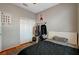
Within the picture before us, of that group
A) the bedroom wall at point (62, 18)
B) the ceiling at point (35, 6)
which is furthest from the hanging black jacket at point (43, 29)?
the ceiling at point (35, 6)

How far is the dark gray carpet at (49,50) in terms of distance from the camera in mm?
1352

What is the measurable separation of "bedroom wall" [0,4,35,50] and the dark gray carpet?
0.21 metres

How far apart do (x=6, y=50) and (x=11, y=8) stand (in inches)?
23.7

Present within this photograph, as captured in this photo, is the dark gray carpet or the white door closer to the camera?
the dark gray carpet

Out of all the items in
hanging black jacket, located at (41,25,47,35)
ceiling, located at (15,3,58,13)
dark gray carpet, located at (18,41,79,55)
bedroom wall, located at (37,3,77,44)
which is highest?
ceiling, located at (15,3,58,13)

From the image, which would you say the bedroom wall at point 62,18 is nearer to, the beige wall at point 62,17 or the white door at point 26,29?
the beige wall at point 62,17

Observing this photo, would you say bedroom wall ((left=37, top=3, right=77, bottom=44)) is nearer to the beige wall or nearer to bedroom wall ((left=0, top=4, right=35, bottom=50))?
the beige wall

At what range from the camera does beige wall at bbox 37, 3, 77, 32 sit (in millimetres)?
1365

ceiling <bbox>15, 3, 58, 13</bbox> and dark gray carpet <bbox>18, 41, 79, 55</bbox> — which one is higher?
ceiling <bbox>15, 3, 58, 13</bbox>

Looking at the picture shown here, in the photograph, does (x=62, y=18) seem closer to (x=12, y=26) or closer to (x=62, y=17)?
(x=62, y=17)

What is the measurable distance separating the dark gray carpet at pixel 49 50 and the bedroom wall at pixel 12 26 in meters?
0.21

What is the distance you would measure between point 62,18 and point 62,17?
1 cm

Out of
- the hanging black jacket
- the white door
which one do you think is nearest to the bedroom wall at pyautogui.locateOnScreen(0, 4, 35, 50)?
the white door

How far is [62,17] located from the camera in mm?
1423
